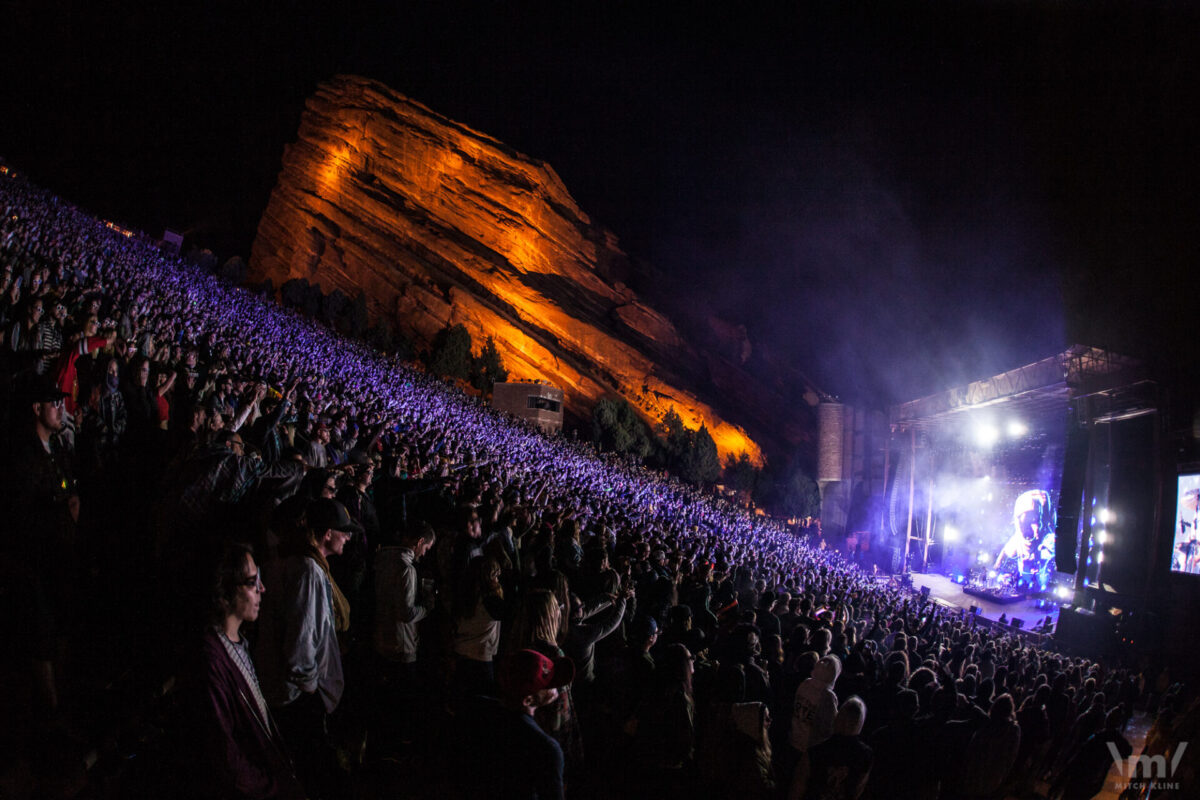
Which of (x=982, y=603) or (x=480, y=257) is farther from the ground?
(x=480, y=257)

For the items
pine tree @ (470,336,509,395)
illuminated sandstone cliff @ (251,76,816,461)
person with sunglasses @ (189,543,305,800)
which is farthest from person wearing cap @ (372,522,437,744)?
illuminated sandstone cliff @ (251,76,816,461)

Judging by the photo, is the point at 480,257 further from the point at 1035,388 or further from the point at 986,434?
the point at 1035,388

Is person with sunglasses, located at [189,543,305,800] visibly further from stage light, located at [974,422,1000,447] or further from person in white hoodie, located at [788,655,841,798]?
stage light, located at [974,422,1000,447]

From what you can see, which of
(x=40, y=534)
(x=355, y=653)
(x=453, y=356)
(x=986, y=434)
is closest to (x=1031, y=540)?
(x=986, y=434)

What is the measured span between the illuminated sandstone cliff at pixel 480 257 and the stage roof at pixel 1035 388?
78.8 feet

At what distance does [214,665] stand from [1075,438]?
70.4ft

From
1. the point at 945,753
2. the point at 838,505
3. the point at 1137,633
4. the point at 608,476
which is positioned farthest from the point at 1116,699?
the point at 838,505

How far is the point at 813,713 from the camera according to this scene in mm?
4023

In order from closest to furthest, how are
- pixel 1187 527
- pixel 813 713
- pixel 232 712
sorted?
pixel 232 712
pixel 813 713
pixel 1187 527

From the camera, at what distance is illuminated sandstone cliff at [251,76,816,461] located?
2079 inches

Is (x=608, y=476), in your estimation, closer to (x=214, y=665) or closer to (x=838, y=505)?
(x=214, y=665)

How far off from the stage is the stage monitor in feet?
16.6

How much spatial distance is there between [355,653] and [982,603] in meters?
25.0

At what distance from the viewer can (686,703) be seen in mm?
3473
